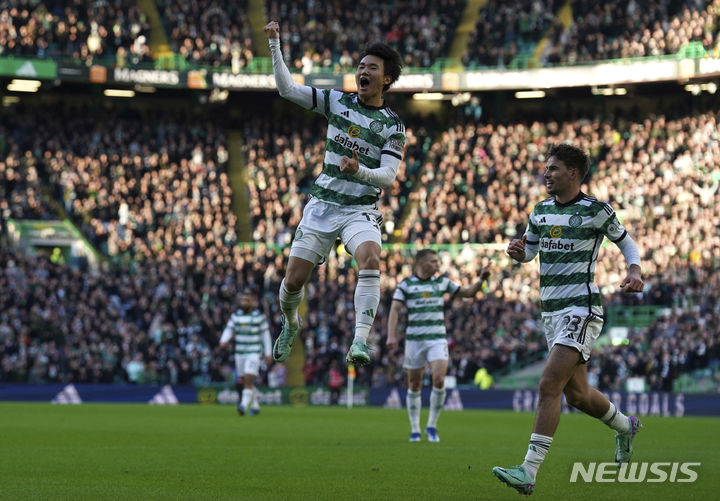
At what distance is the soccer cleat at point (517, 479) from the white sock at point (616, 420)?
1703mm

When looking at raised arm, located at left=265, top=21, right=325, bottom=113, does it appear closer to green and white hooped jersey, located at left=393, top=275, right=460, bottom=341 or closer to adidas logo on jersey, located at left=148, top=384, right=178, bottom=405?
green and white hooped jersey, located at left=393, top=275, right=460, bottom=341

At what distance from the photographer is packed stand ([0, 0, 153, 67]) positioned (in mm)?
42375

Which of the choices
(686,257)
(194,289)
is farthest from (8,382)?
(686,257)

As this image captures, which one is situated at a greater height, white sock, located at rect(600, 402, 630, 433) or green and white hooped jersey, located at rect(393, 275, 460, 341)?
green and white hooped jersey, located at rect(393, 275, 460, 341)

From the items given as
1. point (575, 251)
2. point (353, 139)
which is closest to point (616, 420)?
point (575, 251)

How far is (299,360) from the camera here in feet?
125

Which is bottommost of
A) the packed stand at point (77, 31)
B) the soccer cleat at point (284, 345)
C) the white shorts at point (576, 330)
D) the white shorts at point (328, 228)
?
the soccer cleat at point (284, 345)

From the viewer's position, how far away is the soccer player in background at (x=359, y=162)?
9.98 m

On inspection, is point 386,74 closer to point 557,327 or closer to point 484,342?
point 557,327

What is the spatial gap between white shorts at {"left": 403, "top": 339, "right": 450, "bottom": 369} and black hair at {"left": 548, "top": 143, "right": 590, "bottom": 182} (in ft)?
24.6

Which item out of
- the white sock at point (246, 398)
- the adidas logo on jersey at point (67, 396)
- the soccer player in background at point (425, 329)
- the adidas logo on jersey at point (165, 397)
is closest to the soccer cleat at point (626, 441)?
the soccer player in background at point (425, 329)

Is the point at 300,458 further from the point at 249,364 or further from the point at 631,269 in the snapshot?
the point at 249,364

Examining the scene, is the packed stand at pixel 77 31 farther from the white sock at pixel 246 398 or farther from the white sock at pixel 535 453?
the white sock at pixel 535 453

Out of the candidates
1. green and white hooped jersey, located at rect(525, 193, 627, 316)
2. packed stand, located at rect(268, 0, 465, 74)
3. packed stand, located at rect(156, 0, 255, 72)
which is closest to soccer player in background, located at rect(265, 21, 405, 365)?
green and white hooped jersey, located at rect(525, 193, 627, 316)
